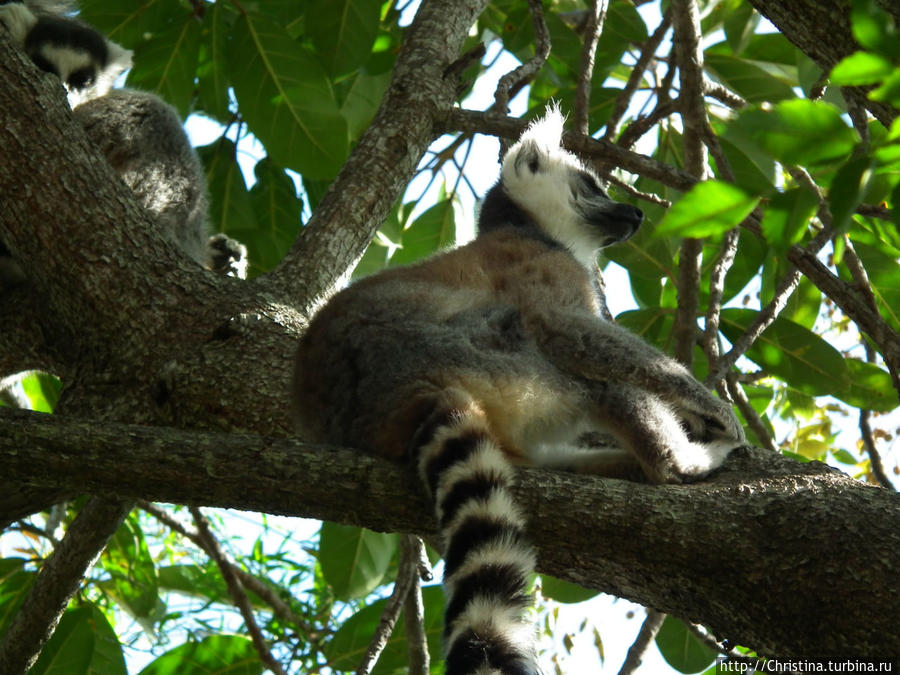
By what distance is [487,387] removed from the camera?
11.1ft

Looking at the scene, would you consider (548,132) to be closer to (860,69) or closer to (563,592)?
(563,592)

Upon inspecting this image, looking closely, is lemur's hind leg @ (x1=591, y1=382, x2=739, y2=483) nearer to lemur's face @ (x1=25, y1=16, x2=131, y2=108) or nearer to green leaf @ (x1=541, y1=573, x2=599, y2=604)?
green leaf @ (x1=541, y1=573, x2=599, y2=604)

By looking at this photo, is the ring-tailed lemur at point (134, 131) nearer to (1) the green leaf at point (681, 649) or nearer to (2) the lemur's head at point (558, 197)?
(2) the lemur's head at point (558, 197)

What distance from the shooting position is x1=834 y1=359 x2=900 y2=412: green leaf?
452 centimetres

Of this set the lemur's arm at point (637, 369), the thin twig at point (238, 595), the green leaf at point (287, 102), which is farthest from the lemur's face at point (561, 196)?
the thin twig at point (238, 595)

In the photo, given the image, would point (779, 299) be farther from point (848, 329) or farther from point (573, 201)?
point (848, 329)

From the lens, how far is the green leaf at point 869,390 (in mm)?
4523

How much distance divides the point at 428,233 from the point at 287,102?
1290 millimetres

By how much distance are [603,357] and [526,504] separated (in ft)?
3.64

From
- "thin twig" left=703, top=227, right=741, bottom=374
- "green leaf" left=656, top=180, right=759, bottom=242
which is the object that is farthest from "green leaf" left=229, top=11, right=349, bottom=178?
"green leaf" left=656, top=180, right=759, bottom=242

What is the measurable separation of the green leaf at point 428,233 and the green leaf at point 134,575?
89.1 inches

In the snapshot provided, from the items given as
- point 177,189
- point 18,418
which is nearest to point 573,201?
point 177,189

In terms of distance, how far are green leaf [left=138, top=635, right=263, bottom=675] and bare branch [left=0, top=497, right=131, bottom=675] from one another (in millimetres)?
707

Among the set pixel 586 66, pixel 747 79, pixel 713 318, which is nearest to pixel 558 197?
pixel 586 66
